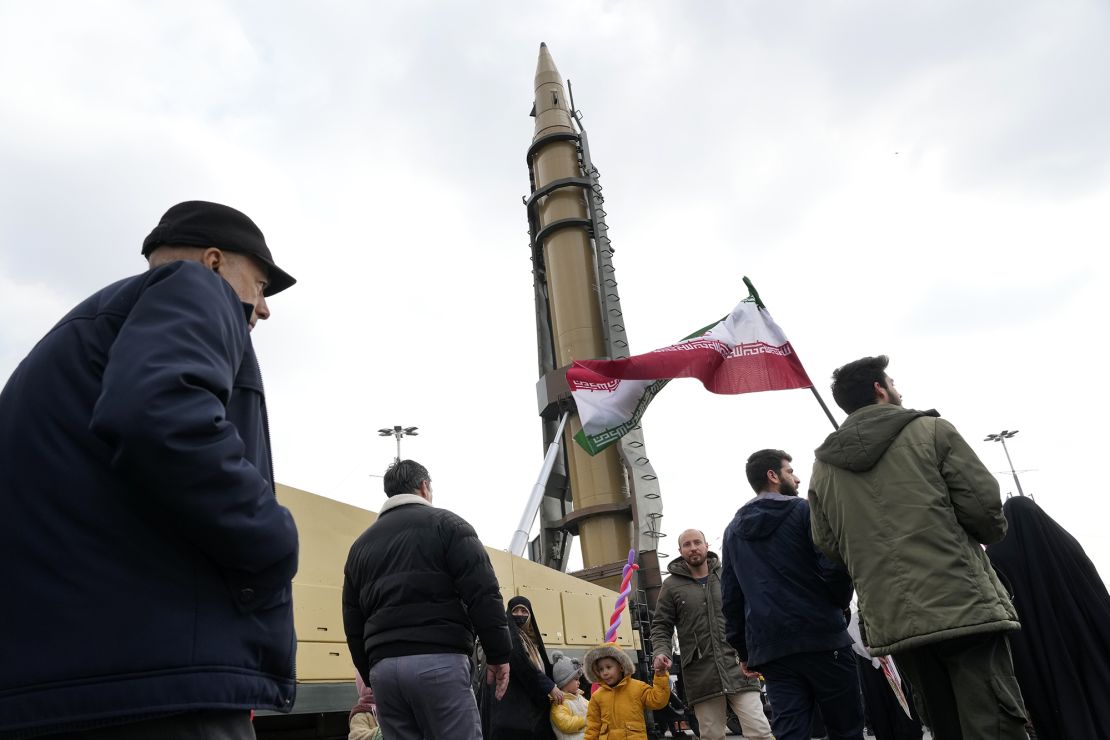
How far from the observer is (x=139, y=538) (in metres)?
1.48

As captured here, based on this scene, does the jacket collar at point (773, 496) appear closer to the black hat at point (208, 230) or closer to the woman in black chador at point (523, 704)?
the woman in black chador at point (523, 704)

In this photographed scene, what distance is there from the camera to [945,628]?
300 centimetres

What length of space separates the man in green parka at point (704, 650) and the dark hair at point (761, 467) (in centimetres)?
167

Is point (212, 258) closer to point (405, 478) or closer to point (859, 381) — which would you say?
point (405, 478)

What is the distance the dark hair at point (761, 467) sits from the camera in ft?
14.7

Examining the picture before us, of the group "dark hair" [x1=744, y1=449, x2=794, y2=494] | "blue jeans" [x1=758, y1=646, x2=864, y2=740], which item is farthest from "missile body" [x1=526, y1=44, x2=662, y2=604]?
"blue jeans" [x1=758, y1=646, x2=864, y2=740]

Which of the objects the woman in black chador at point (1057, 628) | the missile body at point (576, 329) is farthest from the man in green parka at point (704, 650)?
the missile body at point (576, 329)

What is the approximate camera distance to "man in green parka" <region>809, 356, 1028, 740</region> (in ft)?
9.84

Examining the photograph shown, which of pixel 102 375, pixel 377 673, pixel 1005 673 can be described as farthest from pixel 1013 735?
pixel 102 375

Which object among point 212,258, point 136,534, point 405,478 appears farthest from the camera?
point 405,478

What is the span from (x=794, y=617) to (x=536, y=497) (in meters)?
13.0

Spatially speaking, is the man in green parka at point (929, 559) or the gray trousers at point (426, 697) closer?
the man in green parka at point (929, 559)

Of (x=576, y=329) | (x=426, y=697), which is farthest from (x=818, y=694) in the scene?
(x=576, y=329)

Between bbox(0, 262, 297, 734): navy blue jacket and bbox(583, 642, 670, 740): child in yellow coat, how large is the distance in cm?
419
